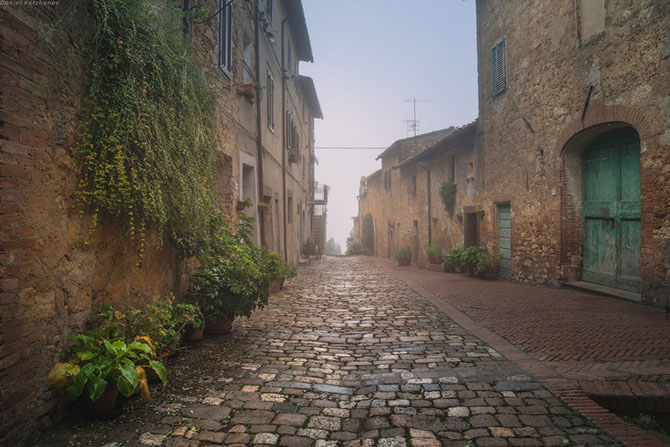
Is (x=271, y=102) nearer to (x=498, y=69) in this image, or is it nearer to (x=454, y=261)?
(x=498, y=69)

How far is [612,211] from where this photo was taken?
320 inches

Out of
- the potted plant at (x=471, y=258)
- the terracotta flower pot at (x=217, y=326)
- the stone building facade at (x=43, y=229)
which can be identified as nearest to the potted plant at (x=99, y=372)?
the stone building facade at (x=43, y=229)

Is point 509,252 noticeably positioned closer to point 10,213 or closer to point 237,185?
point 237,185

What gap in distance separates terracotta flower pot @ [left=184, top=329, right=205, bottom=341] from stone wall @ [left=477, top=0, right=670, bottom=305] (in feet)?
22.8

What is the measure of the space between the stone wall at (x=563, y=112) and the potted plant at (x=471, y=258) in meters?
0.62

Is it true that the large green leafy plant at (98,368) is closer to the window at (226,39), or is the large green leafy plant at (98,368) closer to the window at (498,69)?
the window at (226,39)

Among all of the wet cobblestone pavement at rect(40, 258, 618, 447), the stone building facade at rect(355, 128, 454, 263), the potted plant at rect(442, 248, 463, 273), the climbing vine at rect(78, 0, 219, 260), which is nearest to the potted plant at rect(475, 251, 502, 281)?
the potted plant at rect(442, 248, 463, 273)

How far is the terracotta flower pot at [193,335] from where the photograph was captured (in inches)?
184

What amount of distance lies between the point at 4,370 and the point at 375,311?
17.3ft

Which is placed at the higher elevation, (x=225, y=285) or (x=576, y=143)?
(x=576, y=143)

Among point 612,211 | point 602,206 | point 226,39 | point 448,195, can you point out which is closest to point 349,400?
point 226,39

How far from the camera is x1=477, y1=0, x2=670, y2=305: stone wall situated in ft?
21.7

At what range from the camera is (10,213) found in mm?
2410

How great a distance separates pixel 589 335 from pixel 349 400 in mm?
3391
